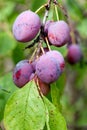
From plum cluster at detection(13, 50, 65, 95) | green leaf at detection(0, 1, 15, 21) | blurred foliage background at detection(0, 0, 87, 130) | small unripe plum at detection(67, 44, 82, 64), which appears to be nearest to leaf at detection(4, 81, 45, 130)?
plum cluster at detection(13, 50, 65, 95)

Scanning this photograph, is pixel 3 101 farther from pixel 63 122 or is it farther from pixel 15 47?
pixel 15 47

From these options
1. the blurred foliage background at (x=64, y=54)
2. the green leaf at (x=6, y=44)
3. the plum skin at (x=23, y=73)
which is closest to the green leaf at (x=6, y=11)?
the blurred foliage background at (x=64, y=54)

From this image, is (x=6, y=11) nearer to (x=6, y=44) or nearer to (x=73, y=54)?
(x=6, y=44)

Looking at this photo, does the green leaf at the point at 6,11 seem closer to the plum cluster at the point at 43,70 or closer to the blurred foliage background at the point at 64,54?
the blurred foliage background at the point at 64,54

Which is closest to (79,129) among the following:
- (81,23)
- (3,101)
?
(81,23)

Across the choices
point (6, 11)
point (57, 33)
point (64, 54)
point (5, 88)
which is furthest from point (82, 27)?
point (57, 33)

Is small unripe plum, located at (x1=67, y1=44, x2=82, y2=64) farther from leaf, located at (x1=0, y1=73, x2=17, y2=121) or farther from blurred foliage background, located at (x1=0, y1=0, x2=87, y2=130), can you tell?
leaf, located at (x1=0, y1=73, x2=17, y2=121)

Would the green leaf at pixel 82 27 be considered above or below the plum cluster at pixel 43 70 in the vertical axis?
below
